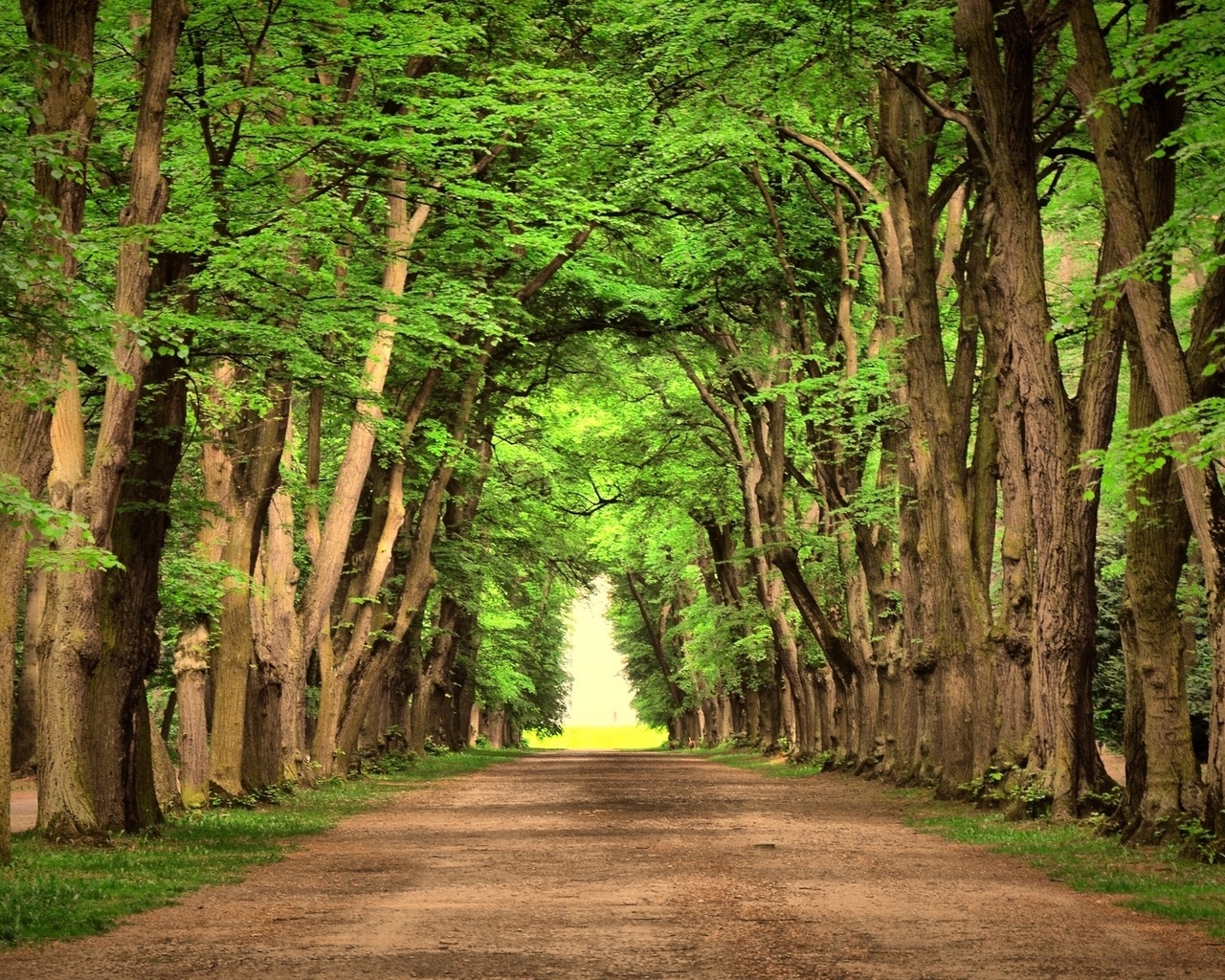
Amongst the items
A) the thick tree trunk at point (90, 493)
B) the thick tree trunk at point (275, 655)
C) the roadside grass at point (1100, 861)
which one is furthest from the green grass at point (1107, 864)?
the thick tree trunk at point (275, 655)

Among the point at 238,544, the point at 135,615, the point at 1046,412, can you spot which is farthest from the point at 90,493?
the point at 1046,412

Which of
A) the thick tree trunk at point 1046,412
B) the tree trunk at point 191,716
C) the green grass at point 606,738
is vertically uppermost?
the thick tree trunk at point 1046,412

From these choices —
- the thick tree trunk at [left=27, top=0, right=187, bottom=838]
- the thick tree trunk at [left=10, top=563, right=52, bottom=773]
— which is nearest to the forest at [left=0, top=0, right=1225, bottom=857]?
the thick tree trunk at [left=27, top=0, right=187, bottom=838]

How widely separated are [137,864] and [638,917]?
5.24 metres

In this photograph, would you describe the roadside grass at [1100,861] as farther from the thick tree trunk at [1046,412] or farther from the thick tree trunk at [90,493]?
the thick tree trunk at [90,493]

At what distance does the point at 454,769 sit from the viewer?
132ft

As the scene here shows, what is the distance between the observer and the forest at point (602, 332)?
1427 cm

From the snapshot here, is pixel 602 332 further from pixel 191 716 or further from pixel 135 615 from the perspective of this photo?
pixel 135 615

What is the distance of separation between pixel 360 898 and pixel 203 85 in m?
9.49

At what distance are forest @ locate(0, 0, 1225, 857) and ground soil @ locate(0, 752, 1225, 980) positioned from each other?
2467mm

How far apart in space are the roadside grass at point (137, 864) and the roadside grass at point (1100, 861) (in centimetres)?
710

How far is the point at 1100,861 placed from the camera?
1447cm

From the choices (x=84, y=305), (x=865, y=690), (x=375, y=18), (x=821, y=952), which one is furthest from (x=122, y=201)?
(x=865, y=690)

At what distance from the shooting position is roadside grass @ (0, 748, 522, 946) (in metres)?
10.7
